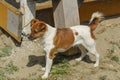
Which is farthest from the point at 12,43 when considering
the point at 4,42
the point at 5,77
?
the point at 5,77

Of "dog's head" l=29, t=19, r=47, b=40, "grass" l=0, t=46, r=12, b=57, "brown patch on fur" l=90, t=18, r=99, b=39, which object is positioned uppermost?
"dog's head" l=29, t=19, r=47, b=40

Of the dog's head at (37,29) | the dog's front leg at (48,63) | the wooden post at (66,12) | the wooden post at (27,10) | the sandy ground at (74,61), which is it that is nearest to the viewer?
the dog's head at (37,29)

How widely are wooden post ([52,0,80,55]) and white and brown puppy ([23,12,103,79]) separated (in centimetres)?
20

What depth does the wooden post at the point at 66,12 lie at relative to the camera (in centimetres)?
619

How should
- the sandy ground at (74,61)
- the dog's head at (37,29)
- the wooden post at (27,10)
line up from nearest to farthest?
the dog's head at (37,29)
the sandy ground at (74,61)
the wooden post at (27,10)

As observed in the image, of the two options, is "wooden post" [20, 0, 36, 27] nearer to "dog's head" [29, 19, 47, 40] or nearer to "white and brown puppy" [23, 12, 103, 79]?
"white and brown puppy" [23, 12, 103, 79]

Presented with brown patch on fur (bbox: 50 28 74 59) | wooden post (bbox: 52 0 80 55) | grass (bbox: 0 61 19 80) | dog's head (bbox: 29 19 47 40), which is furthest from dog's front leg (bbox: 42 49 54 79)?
wooden post (bbox: 52 0 80 55)

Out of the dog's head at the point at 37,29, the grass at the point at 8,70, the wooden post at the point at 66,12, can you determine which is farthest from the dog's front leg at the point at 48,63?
the wooden post at the point at 66,12

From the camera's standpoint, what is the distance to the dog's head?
5.57 meters

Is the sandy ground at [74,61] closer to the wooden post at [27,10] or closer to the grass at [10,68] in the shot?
the grass at [10,68]

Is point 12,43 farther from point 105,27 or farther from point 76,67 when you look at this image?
point 105,27

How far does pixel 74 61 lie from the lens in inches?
253

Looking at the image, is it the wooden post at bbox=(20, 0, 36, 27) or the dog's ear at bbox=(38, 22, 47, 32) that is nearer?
the dog's ear at bbox=(38, 22, 47, 32)

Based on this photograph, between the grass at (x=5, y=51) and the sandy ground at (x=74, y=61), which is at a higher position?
the grass at (x=5, y=51)
